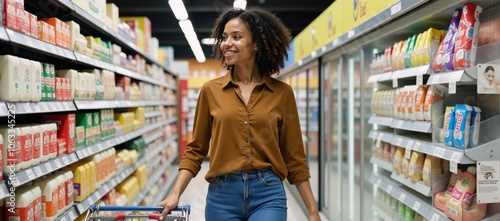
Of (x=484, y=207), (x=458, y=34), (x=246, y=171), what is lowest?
(x=484, y=207)

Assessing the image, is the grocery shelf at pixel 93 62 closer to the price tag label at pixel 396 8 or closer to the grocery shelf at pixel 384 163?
the price tag label at pixel 396 8

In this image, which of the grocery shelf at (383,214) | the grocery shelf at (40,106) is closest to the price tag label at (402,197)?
the grocery shelf at (383,214)

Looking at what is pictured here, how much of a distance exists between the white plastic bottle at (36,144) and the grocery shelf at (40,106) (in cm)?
9

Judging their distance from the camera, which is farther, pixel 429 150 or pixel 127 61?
pixel 127 61

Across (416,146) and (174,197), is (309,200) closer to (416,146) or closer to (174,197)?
(174,197)

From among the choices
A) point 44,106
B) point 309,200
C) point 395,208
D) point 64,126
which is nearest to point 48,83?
point 44,106

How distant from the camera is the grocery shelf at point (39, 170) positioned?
2.05m

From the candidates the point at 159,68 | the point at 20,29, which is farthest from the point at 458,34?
the point at 159,68

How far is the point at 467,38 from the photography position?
7.41ft

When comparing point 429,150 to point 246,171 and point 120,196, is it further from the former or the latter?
point 120,196

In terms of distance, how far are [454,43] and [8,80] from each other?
7.50 ft

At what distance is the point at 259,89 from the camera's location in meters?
1.99

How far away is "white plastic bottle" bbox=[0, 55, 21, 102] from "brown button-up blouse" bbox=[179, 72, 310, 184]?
863mm

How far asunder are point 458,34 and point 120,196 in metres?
3.38
